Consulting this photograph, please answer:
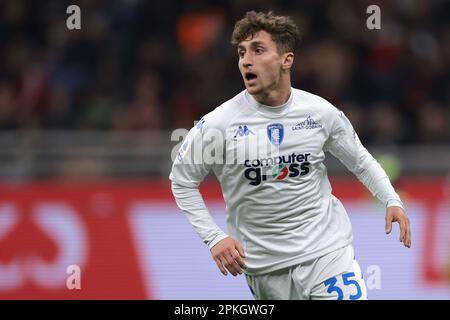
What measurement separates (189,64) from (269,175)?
22.9 feet

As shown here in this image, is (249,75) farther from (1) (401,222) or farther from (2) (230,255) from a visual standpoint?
(1) (401,222)

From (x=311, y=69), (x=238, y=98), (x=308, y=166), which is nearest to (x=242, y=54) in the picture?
(x=238, y=98)

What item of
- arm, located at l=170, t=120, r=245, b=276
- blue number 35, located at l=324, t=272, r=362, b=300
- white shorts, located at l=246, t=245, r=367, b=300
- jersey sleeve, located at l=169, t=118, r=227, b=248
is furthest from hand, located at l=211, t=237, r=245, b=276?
blue number 35, located at l=324, t=272, r=362, b=300

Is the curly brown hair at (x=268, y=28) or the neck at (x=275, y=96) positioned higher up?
the curly brown hair at (x=268, y=28)

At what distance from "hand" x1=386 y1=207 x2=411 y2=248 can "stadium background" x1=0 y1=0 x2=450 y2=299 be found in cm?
328

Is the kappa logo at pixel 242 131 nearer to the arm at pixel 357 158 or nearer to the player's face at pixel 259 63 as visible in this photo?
the player's face at pixel 259 63

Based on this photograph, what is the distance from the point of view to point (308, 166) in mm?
7289

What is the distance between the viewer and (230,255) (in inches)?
268

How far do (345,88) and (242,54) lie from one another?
264 inches

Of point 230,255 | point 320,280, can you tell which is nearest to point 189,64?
point 320,280

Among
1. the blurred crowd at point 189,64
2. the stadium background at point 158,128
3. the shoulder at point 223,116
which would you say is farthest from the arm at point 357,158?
the blurred crowd at point 189,64

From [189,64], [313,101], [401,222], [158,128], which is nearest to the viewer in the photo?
[401,222]

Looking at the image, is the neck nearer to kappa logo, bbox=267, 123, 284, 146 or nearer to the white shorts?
kappa logo, bbox=267, 123, 284, 146

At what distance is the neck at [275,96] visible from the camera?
23.9 feet
